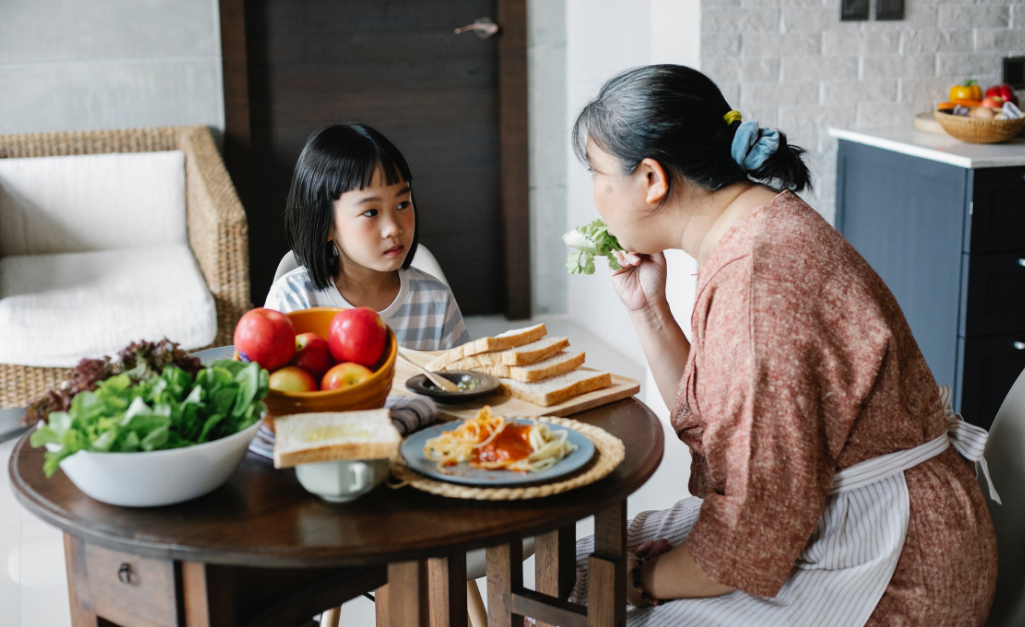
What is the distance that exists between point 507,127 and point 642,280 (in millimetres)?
2650

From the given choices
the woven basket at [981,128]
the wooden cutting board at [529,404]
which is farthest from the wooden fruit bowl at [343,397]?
the woven basket at [981,128]

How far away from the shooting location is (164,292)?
9.89ft

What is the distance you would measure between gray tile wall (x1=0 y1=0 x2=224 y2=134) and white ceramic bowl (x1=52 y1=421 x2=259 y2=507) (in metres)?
3.11

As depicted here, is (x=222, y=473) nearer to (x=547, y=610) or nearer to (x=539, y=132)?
(x=547, y=610)

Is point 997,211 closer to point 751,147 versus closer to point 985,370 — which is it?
point 985,370

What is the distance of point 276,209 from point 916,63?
2443 millimetres

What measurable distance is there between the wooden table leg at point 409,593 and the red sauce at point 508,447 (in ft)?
0.46

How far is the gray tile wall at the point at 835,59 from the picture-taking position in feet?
9.64

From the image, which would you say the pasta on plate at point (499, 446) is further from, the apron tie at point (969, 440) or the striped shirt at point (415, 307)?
the striped shirt at point (415, 307)

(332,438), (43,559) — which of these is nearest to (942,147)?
(332,438)

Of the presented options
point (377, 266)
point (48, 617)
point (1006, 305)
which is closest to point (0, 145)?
point (48, 617)

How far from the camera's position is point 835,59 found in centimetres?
305

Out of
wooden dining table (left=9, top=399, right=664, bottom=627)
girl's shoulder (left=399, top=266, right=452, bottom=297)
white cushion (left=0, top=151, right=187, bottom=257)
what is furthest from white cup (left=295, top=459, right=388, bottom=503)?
white cushion (left=0, top=151, right=187, bottom=257)

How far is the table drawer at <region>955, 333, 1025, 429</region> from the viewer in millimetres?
2730
